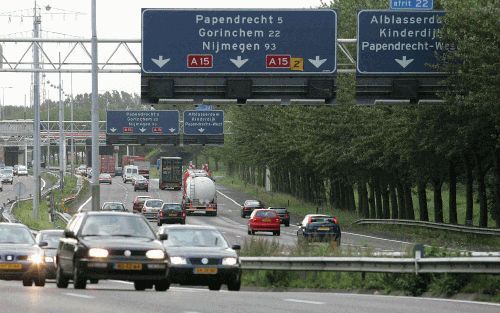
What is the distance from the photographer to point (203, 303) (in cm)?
2045

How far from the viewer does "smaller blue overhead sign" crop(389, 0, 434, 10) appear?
43156 mm

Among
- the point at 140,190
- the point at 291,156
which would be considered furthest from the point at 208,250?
the point at 140,190

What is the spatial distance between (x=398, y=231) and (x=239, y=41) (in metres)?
26.1

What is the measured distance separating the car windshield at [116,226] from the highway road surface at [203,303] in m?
1.33

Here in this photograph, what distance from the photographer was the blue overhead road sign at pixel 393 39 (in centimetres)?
4300

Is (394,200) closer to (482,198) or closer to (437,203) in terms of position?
(437,203)

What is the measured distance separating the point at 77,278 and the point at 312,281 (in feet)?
27.9

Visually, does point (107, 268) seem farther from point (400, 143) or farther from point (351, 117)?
point (351, 117)

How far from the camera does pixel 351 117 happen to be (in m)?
68.6

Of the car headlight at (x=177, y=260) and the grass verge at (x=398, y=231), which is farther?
the grass verge at (x=398, y=231)

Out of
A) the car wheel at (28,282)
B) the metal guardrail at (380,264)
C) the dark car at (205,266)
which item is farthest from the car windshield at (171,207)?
the dark car at (205,266)

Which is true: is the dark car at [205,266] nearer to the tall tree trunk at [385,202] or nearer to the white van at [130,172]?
the tall tree trunk at [385,202]

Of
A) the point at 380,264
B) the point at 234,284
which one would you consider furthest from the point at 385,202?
the point at 234,284

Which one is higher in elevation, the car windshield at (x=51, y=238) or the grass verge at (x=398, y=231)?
the car windshield at (x=51, y=238)
